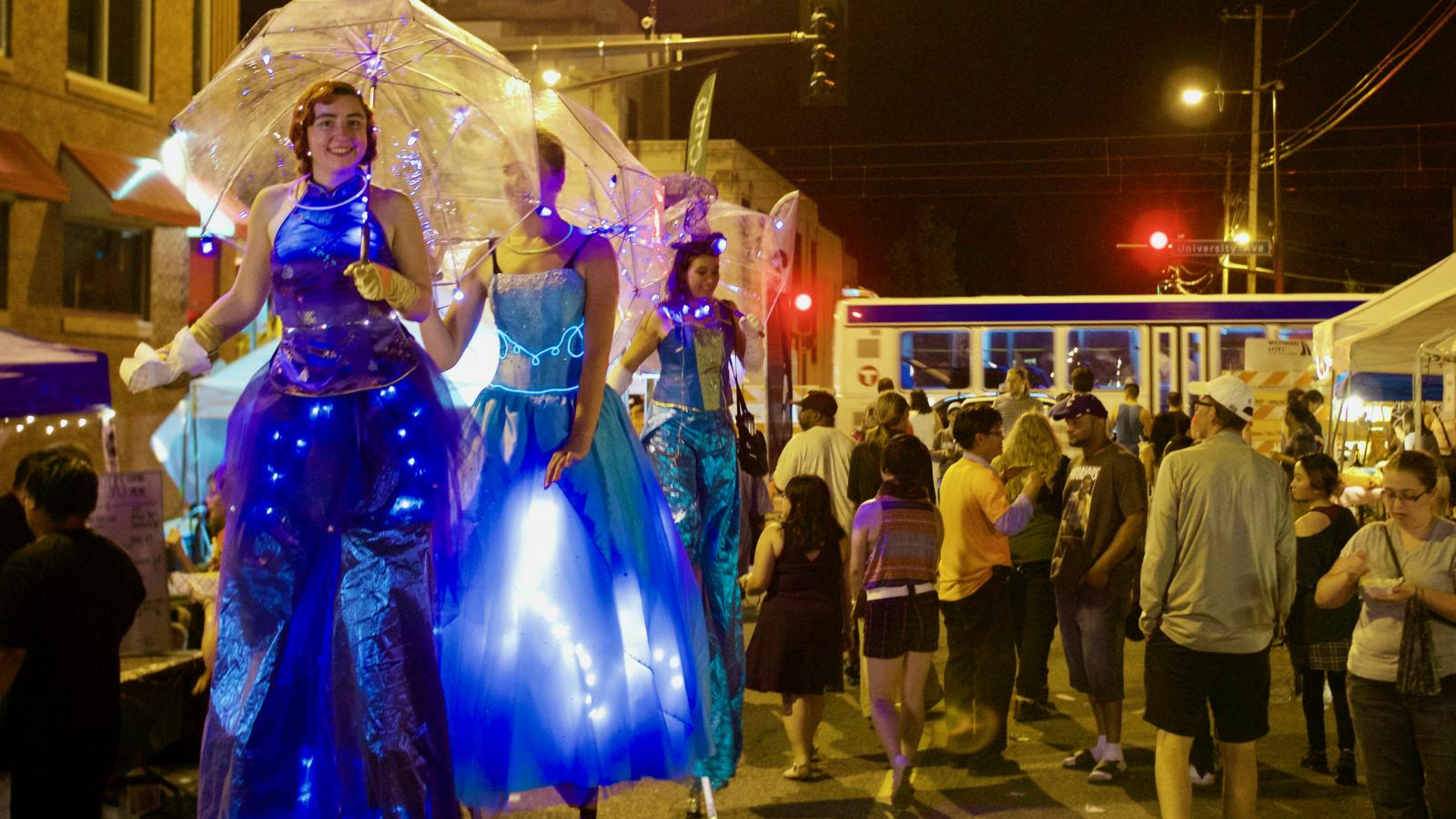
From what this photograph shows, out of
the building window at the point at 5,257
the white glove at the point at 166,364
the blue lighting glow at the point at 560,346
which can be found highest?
the building window at the point at 5,257

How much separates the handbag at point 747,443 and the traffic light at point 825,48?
10047 mm

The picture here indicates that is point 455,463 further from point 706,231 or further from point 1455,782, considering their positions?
point 1455,782

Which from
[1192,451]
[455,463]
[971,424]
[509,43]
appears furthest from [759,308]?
[509,43]

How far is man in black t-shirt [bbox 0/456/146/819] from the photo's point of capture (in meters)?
5.50

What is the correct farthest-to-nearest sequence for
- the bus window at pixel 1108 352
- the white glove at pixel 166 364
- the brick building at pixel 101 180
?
the bus window at pixel 1108 352 → the brick building at pixel 101 180 → the white glove at pixel 166 364

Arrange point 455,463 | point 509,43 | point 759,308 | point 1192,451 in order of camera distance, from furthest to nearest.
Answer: point 509,43 → point 759,308 → point 1192,451 → point 455,463

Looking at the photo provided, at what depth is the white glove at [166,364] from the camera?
12.4ft

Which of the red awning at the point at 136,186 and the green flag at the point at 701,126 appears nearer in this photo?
the green flag at the point at 701,126

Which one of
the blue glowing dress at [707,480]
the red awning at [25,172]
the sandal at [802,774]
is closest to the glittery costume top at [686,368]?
the blue glowing dress at [707,480]

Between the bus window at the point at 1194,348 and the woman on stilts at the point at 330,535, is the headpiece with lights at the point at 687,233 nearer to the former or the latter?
the woman on stilts at the point at 330,535

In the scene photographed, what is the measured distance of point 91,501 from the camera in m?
5.84

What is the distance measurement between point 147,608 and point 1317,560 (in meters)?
6.22

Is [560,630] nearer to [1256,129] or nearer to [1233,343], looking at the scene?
[1233,343]

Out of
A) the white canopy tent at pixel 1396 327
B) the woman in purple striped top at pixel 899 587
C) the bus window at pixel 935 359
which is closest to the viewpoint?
the woman in purple striped top at pixel 899 587
